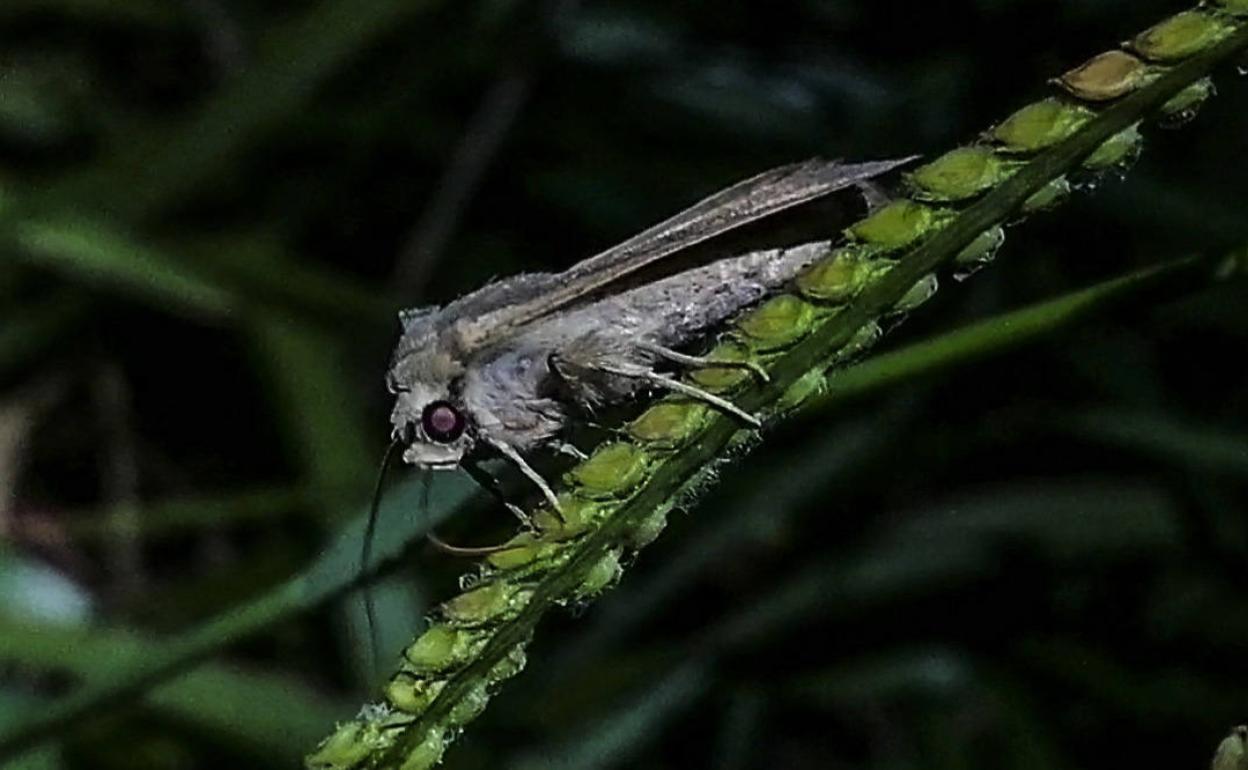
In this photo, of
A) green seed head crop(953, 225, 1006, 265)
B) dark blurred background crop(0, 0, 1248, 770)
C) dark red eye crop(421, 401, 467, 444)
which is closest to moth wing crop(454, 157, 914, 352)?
dark red eye crop(421, 401, 467, 444)

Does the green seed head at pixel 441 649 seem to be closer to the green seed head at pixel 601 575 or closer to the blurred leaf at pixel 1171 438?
the green seed head at pixel 601 575

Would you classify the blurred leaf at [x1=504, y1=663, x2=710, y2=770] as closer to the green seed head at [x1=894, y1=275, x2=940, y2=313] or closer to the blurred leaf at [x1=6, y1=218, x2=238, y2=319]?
the blurred leaf at [x1=6, y1=218, x2=238, y2=319]

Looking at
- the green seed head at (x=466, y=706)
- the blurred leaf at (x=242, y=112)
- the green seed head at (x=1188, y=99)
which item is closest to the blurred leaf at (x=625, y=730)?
the blurred leaf at (x=242, y=112)

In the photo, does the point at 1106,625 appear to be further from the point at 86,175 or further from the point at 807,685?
the point at 86,175

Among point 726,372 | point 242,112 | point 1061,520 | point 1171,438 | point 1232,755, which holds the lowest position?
point 1061,520

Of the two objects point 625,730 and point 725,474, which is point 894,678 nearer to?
point 725,474

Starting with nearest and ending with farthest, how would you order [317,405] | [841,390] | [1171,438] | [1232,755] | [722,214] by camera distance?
[1232,755]
[841,390]
[722,214]
[1171,438]
[317,405]

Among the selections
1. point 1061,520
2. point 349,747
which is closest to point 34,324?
point 1061,520
